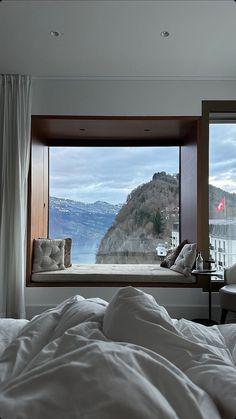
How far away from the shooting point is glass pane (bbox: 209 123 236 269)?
13.8 ft

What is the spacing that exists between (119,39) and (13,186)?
1.90 metres

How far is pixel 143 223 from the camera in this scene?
192 inches

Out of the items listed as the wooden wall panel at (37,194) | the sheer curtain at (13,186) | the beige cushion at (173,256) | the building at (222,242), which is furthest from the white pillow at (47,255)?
the building at (222,242)

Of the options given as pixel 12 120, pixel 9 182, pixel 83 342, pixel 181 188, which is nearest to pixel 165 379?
pixel 83 342

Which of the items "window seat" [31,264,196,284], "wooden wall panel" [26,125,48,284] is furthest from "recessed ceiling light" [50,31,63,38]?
"window seat" [31,264,196,284]

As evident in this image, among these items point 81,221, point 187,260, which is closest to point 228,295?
point 187,260

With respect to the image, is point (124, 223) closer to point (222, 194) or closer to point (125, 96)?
point (222, 194)

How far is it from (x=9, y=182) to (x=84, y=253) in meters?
1.57

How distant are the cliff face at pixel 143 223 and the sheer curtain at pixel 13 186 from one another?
1383 millimetres

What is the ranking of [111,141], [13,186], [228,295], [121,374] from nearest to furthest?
[121,374]
[228,295]
[13,186]
[111,141]

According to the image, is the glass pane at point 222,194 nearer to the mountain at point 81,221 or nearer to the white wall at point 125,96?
the white wall at point 125,96

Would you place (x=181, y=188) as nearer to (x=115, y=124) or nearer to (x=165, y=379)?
(x=115, y=124)

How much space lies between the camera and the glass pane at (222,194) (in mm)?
4199

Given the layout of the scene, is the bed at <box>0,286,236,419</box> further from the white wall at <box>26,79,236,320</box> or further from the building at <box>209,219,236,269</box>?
the white wall at <box>26,79,236,320</box>
